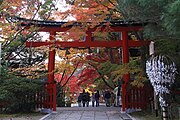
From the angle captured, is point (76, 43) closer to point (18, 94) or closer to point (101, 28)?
point (101, 28)

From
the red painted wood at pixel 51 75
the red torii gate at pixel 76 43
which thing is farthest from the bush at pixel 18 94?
the red torii gate at pixel 76 43

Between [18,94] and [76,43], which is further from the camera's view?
[76,43]

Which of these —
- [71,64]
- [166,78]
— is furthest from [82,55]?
[166,78]

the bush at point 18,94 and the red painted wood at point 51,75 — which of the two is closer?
the bush at point 18,94

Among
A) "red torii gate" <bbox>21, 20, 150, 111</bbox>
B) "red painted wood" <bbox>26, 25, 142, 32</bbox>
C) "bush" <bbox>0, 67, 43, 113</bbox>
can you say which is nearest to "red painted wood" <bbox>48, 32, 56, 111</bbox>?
"red torii gate" <bbox>21, 20, 150, 111</bbox>

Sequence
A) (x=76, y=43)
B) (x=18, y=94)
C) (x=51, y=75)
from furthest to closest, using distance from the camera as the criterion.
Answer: (x=76, y=43) → (x=51, y=75) → (x=18, y=94)

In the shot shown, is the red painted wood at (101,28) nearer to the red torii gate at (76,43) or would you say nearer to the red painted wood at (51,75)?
the red torii gate at (76,43)

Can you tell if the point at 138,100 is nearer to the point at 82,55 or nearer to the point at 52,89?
the point at 52,89

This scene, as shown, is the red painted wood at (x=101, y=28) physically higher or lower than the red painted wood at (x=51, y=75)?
higher

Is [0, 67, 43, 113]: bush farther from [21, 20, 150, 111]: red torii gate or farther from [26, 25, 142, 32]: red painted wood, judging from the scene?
[26, 25, 142, 32]: red painted wood

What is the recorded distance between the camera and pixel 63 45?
44.3 ft

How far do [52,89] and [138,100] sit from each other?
428 cm

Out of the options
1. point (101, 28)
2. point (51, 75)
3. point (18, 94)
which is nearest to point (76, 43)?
point (101, 28)

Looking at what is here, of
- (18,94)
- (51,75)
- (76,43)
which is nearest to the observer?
(18,94)
